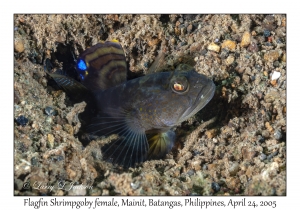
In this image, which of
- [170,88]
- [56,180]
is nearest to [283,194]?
[170,88]

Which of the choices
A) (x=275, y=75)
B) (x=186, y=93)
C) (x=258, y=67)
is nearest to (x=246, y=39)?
(x=258, y=67)

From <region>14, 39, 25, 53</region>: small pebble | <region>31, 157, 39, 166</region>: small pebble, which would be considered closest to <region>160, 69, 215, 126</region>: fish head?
<region>31, 157, 39, 166</region>: small pebble

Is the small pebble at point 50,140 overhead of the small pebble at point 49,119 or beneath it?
beneath

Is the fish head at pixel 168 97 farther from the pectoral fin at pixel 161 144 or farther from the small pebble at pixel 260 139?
the small pebble at pixel 260 139

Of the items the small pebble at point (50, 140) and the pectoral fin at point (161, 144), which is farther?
the pectoral fin at point (161, 144)

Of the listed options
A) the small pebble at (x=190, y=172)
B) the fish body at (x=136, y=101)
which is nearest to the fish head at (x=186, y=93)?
the fish body at (x=136, y=101)

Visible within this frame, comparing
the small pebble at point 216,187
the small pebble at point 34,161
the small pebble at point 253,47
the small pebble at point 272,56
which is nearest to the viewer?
the small pebble at point 34,161

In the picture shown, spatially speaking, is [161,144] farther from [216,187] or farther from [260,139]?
[260,139]

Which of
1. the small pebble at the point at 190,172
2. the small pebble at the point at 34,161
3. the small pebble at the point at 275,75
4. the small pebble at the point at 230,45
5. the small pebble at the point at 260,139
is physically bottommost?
the small pebble at the point at 190,172

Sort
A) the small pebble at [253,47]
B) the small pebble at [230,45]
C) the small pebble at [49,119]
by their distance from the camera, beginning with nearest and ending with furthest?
the small pebble at [49,119]
the small pebble at [253,47]
the small pebble at [230,45]
